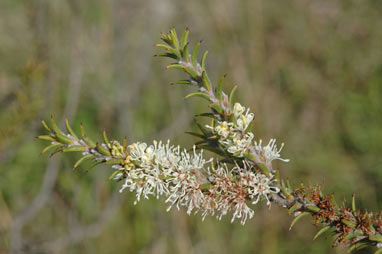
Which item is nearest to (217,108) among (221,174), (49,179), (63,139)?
(221,174)

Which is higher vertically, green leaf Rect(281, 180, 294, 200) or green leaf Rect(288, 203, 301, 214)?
green leaf Rect(281, 180, 294, 200)

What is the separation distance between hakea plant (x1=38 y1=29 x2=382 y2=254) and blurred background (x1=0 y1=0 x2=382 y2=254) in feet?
6.74

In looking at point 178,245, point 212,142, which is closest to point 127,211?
point 178,245

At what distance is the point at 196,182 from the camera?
1134 mm

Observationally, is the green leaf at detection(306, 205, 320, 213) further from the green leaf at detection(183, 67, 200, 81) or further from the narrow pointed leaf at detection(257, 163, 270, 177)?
the green leaf at detection(183, 67, 200, 81)

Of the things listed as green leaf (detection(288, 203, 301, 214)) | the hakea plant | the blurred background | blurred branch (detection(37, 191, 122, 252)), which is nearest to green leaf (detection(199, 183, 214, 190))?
the hakea plant

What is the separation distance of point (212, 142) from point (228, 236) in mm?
3195

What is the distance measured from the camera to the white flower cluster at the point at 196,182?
1.10m

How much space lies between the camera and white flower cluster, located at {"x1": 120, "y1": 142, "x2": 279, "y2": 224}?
110cm

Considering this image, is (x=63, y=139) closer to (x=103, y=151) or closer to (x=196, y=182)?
(x=103, y=151)

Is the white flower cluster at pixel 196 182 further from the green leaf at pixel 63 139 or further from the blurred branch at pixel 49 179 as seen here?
the blurred branch at pixel 49 179

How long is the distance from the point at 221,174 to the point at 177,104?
3479mm

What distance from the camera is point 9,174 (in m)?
4.12

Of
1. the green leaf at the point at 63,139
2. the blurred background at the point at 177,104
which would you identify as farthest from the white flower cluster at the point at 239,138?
the blurred background at the point at 177,104
